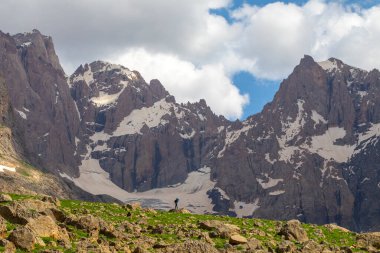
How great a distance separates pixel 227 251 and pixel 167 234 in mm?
6913

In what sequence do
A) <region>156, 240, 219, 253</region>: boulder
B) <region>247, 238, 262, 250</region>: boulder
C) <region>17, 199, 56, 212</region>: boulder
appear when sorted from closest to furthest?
<region>156, 240, 219, 253</region>: boulder → <region>247, 238, 262, 250</region>: boulder → <region>17, 199, 56, 212</region>: boulder

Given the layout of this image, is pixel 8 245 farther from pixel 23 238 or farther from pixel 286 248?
pixel 286 248

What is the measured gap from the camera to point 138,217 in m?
53.8

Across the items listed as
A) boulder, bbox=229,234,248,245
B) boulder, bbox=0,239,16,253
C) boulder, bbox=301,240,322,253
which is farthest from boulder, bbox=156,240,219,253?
boulder, bbox=0,239,16,253

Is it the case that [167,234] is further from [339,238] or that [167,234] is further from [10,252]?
[339,238]

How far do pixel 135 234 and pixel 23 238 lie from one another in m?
11.1

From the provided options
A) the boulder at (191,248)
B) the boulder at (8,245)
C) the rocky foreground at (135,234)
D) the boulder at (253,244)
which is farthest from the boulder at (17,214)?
the boulder at (253,244)

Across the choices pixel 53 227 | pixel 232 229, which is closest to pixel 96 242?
pixel 53 227

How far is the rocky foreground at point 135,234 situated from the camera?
34.8 m

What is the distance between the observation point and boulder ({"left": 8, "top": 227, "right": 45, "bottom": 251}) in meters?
32.8

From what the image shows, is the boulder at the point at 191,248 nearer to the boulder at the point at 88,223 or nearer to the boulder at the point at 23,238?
the boulder at the point at 88,223

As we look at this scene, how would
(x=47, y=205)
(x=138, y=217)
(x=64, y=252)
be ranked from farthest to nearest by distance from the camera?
1. (x=138, y=217)
2. (x=47, y=205)
3. (x=64, y=252)

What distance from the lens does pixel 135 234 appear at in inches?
1686

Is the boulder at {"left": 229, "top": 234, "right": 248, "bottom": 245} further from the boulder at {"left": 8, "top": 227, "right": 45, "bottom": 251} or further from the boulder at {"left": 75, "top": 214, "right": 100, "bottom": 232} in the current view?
the boulder at {"left": 8, "top": 227, "right": 45, "bottom": 251}
